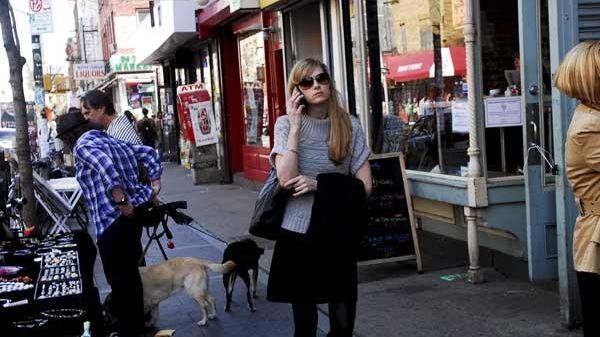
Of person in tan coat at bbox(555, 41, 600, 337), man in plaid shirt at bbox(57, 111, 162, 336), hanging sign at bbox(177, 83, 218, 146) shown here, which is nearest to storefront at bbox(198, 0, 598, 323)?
person in tan coat at bbox(555, 41, 600, 337)

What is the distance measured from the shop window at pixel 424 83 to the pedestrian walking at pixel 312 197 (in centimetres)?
317

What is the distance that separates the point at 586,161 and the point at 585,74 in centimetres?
38

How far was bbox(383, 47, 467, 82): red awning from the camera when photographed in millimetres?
6818

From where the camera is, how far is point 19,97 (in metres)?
7.80

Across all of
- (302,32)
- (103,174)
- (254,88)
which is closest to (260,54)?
(254,88)

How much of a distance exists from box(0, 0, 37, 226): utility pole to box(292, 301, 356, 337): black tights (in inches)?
204

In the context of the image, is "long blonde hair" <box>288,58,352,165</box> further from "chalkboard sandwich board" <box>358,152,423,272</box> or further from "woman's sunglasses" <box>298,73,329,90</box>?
"chalkboard sandwich board" <box>358,152,423,272</box>

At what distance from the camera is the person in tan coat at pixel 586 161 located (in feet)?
10.4

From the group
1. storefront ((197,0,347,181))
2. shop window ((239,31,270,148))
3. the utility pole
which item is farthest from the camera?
shop window ((239,31,270,148))

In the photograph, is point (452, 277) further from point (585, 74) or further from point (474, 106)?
point (585, 74)

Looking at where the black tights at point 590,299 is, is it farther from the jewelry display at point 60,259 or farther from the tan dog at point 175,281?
the tan dog at point 175,281

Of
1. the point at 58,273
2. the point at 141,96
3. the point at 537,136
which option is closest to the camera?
the point at 58,273

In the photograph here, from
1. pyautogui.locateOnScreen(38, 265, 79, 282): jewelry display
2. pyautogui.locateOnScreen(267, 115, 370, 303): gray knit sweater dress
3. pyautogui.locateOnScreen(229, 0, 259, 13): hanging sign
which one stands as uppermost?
pyautogui.locateOnScreen(229, 0, 259, 13): hanging sign

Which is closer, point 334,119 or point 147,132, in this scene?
point 334,119
